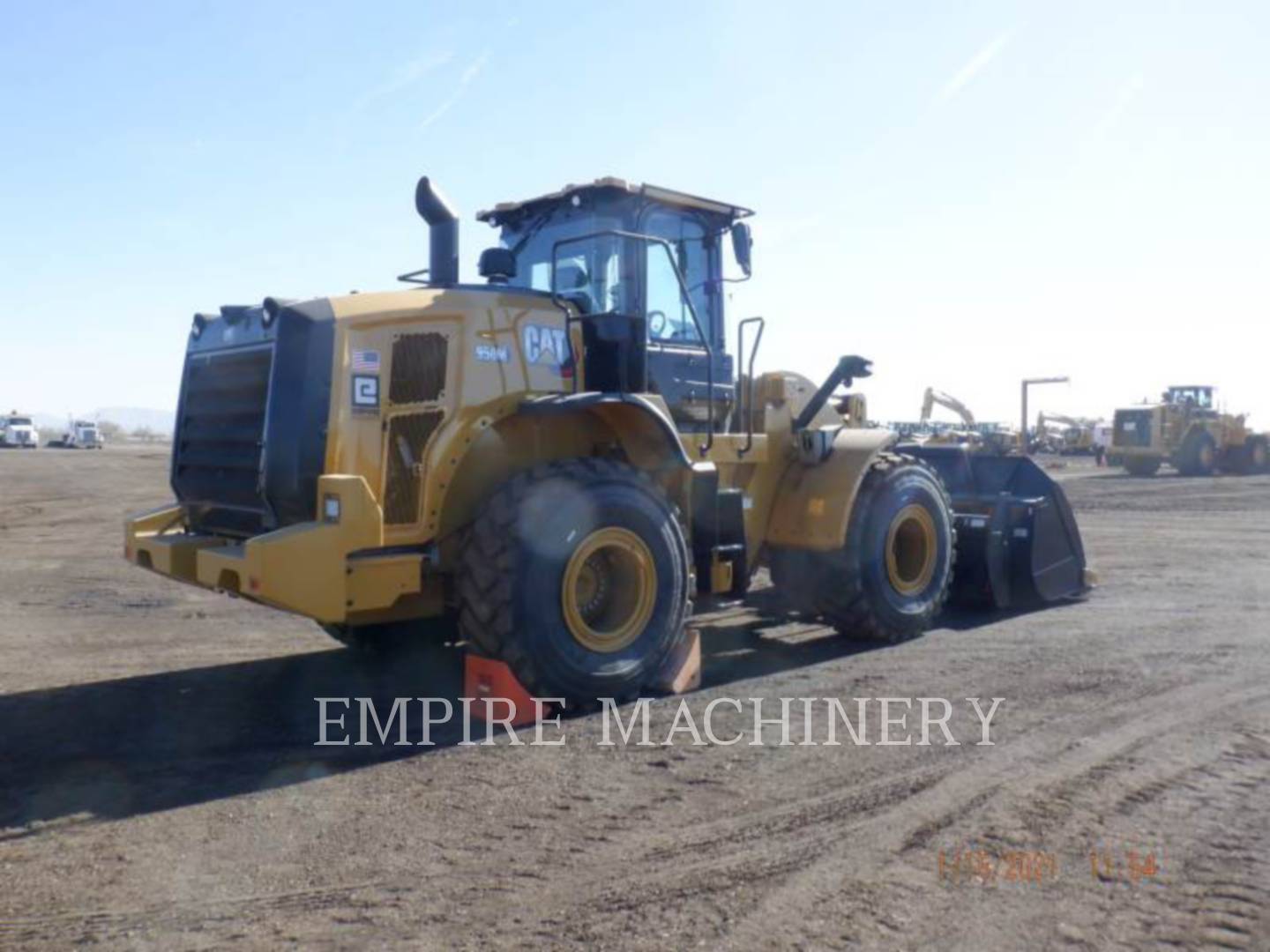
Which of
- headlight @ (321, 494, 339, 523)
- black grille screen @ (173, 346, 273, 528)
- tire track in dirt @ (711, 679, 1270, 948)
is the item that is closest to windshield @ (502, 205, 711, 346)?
black grille screen @ (173, 346, 273, 528)

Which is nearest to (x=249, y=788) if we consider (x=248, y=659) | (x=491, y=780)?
(x=491, y=780)

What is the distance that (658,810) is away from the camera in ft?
15.6

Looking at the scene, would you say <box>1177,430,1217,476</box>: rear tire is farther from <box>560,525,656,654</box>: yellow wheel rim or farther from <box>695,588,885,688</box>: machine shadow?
<box>560,525,656,654</box>: yellow wheel rim

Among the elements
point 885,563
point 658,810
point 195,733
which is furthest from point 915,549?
point 195,733

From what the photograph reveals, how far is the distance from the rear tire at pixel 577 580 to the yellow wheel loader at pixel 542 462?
1 cm

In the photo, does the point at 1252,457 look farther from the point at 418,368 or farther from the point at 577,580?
the point at 418,368

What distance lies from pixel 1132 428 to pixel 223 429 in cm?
3362

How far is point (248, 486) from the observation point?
20.5ft

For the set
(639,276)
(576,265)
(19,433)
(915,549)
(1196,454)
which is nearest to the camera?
(639,276)

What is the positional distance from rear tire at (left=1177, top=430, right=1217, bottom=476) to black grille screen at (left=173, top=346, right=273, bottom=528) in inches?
1342

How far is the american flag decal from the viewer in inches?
230

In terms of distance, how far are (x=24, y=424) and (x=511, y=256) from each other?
65267mm

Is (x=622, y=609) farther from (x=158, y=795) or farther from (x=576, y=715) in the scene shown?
(x=158, y=795)

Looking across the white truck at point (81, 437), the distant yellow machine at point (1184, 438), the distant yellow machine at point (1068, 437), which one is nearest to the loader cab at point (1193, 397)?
the distant yellow machine at point (1184, 438)
